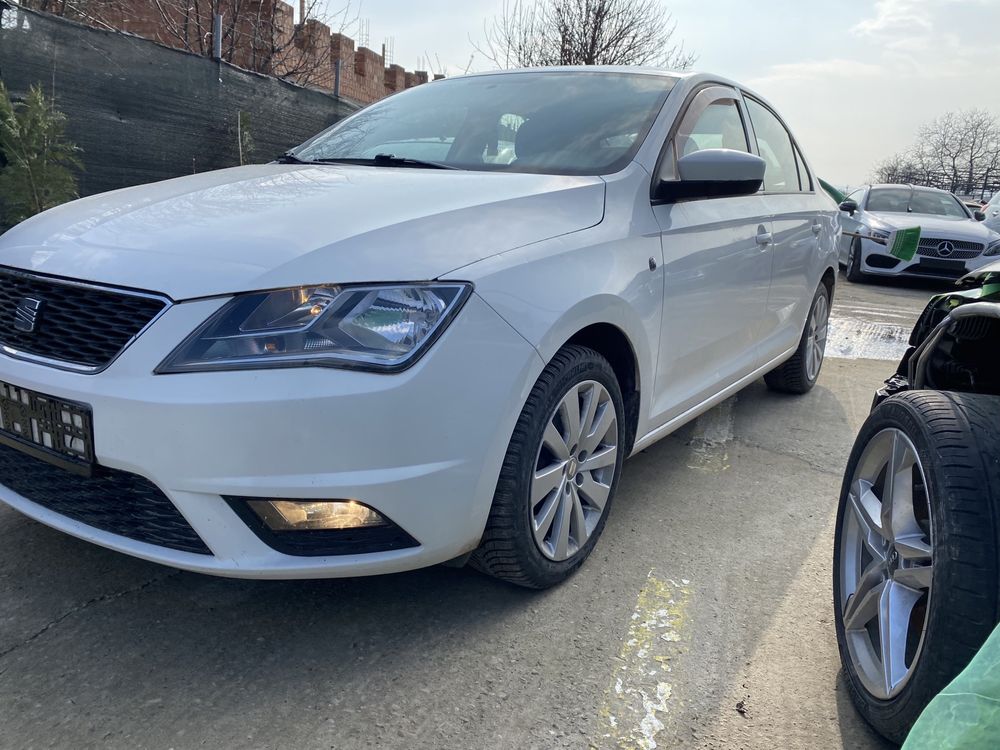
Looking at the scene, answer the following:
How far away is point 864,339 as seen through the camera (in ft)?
21.2

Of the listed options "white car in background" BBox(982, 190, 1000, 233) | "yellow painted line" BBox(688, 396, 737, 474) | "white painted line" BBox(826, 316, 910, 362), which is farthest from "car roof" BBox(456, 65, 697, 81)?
"white car in background" BBox(982, 190, 1000, 233)

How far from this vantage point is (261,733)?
1649 mm

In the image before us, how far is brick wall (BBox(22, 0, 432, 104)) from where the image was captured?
9.73 meters

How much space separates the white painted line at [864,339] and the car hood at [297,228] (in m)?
4.34

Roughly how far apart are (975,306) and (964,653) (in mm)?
752

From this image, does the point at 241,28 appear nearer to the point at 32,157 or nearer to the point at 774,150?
the point at 32,157

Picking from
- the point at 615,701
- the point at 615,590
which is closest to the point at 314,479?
the point at 615,701

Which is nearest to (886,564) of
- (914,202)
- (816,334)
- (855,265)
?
(816,334)

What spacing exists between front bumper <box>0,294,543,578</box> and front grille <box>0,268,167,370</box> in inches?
2.1

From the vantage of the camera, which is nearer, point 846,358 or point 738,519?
point 738,519

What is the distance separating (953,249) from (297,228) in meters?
10.2

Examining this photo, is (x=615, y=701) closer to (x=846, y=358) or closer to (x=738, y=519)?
(x=738, y=519)

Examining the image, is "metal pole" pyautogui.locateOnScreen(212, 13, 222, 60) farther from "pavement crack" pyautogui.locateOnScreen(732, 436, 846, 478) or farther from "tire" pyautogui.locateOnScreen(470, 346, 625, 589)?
"tire" pyautogui.locateOnScreen(470, 346, 625, 589)

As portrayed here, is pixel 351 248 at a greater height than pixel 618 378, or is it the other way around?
pixel 351 248
